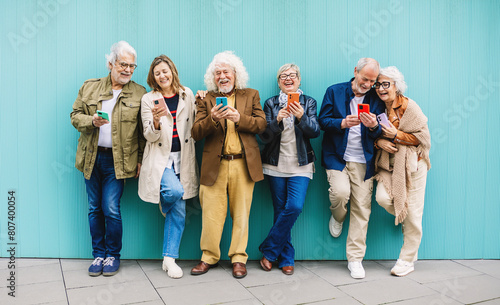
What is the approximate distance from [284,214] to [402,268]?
1.26 metres

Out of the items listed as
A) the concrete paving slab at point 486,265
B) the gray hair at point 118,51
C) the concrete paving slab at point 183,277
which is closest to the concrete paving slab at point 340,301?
the concrete paving slab at point 183,277

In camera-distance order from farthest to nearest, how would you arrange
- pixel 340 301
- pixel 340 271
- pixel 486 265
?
pixel 486 265 < pixel 340 271 < pixel 340 301

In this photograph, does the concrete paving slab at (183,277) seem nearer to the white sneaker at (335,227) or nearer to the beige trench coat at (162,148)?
the beige trench coat at (162,148)

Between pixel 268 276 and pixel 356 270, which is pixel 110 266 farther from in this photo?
pixel 356 270

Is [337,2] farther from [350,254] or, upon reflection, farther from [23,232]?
[23,232]

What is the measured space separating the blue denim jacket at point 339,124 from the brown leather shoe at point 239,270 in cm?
127

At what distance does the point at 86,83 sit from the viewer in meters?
3.82

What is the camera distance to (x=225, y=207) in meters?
3.85

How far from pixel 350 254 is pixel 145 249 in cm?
211

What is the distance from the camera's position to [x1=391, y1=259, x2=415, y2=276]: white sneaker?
12.4 feet

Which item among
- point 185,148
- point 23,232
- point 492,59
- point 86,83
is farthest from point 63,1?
point 492,59

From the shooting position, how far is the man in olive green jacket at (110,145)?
12.1 ft

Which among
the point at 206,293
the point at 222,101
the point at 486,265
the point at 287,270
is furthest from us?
the point at 486,265

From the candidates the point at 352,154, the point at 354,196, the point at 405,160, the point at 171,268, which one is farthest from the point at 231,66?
the point at 171,268
